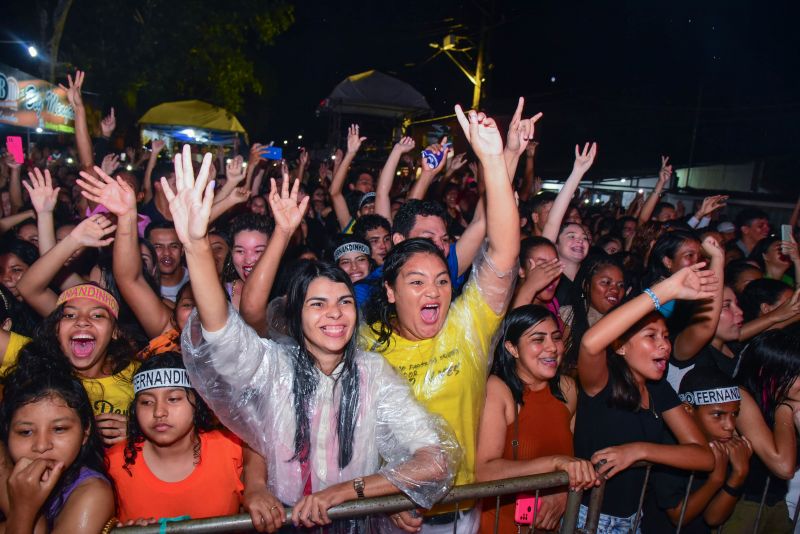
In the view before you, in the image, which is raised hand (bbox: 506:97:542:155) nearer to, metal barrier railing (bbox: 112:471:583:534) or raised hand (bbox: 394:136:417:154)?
metal barrier railing (bbox: 112:471:583:534)

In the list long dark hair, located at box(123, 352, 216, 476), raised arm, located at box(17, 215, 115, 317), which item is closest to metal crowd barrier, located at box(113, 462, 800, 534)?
long dark hair, located at box(123, 352, 216, 476)

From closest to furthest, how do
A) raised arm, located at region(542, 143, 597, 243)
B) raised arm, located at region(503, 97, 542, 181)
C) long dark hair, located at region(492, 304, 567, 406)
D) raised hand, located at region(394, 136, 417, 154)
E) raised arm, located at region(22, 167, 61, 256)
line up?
long dark hair, located at region(492, 304, 567, 406) → raised arm, located at region(503, 97, 542, 181) → raised arm, located at region(22, 167, 61, 256) → raised arm, located at region(542, 143, 597, 243) → raised hand, located at region(394, 136, 417, 154)

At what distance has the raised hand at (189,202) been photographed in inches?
87.4

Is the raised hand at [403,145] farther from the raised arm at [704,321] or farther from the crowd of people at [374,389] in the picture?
the raised arm at [704,321]

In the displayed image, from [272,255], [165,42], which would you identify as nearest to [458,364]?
[272,255]

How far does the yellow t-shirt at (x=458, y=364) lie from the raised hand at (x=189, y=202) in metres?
1.00

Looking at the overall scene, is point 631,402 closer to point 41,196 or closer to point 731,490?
point 731,490

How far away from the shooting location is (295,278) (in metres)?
2.60

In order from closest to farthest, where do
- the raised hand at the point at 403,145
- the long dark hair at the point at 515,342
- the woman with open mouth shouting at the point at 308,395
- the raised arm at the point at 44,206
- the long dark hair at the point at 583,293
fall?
the woman with open mouth shouting at the point at 308,395
the long dark hair at the point at 515,342
the long dark hair at the point at 583,293
the raised arm at the point at 44,206
the raised hand at the point at 403,145

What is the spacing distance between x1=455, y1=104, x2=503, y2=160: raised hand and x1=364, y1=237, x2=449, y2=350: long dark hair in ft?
1.72

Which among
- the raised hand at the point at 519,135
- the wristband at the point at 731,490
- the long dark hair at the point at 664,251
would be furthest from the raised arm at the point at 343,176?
the wristband at the point at 731,490

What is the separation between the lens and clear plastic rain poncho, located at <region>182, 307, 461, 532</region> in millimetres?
2297

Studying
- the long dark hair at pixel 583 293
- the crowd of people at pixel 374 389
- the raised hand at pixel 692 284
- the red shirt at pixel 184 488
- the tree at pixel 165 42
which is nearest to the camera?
the crowd of people at pixel 374 389

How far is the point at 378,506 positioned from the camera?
234 centimetres
